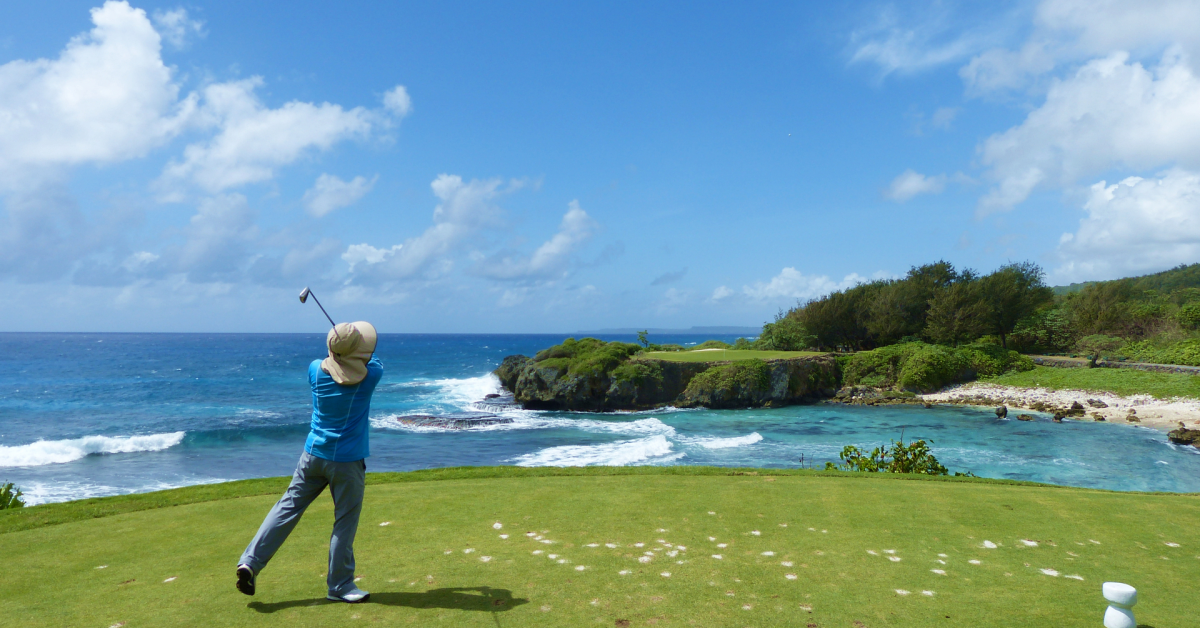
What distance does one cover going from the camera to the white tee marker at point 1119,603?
3.49 meters

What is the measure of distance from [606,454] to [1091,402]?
93.2 feet

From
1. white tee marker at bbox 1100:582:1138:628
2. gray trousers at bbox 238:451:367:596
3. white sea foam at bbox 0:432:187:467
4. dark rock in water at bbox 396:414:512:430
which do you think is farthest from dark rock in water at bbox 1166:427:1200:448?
white sea foam at bbox 0:432:187:467

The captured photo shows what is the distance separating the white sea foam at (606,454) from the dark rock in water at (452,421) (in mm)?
8681

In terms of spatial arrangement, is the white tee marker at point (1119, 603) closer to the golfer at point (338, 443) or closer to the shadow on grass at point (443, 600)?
the shadow on grass at point (443, 600)

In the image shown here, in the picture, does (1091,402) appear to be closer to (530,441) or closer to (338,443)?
(530,441)

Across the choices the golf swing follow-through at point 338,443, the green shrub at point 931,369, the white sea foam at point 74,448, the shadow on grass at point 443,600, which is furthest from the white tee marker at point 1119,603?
the green shrub at point 931,369

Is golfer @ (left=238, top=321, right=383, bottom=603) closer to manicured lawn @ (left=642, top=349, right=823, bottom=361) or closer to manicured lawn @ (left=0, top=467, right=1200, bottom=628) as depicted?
manicured lawn @ (left=0, top=467, right=1200, bottom=628)

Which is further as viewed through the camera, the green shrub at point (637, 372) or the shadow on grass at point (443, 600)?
the green shrub at point (637, 372)

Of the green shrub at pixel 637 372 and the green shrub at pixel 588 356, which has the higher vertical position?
the green shrub at pixel 588 356

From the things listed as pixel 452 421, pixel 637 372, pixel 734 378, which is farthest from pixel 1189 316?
pixel 452 421

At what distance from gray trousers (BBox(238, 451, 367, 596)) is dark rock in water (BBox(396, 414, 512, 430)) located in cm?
2911

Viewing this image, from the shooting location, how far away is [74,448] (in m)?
27.4

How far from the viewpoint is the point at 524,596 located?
443cm

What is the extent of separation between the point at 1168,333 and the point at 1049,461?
35.1 m
